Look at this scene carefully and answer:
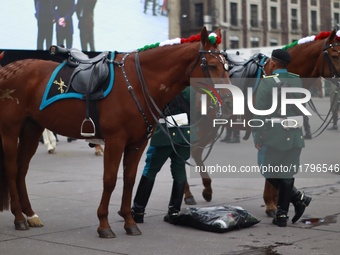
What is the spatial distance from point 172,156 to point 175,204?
58 centimetres

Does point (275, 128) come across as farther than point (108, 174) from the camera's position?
Yes

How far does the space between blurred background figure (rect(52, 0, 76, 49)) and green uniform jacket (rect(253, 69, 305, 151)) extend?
62.0ft

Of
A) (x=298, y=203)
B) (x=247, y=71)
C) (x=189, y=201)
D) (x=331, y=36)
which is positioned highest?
(x=331, y=36)

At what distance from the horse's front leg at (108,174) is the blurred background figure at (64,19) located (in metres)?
19.4

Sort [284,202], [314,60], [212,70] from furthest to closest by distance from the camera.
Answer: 1. [314,60]
2. [284,202]
3. [212,70]

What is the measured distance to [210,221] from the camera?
302 inches

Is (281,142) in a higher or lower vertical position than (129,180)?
higher

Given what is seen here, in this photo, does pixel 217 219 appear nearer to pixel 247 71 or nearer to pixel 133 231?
pixel 133 231

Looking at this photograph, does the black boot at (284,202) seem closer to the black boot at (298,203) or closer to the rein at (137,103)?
the black boot at (298,203)

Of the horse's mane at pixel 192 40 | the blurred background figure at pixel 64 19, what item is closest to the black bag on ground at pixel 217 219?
the horse's mane at pixel 192 40

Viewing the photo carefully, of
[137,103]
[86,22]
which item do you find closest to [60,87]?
[137,103]

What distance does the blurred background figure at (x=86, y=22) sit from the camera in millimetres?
27734

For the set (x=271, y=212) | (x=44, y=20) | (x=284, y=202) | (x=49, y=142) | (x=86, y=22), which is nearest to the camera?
(x=284, y=202)

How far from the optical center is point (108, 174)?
287 inches
